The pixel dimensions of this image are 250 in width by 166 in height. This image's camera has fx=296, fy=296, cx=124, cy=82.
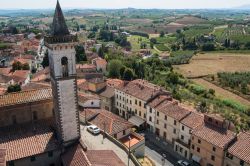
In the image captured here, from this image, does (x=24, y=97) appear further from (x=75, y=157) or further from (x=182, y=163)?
(x=182, y=163)

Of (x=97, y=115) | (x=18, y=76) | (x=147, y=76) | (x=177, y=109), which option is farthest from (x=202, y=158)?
(x=18, y=76)

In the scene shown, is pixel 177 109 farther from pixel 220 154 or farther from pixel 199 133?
pixel 220 154

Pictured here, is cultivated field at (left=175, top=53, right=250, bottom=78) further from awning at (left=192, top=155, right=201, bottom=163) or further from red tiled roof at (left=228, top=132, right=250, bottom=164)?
red tiled roof at (left=228, top=132, right=250, bottom=164)

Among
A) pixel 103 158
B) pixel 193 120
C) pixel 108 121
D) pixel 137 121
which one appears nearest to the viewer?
pixel 103 158

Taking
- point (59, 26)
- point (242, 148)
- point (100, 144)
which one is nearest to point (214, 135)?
point (242, 148)

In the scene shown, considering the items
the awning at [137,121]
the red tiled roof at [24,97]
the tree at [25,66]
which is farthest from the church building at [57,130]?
the tree at [25,66]
